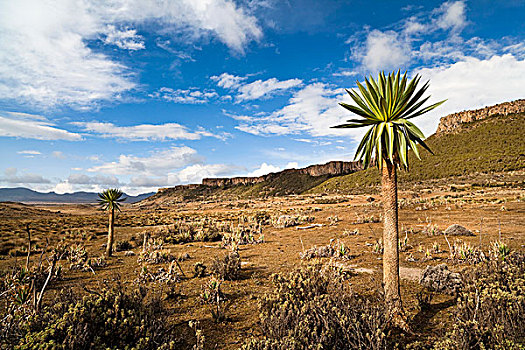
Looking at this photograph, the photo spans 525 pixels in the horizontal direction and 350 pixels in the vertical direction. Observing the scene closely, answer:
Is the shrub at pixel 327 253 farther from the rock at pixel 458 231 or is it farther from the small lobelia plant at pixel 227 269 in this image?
the rock at pixel 458 231

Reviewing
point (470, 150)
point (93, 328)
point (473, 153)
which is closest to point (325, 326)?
point (93, 328)

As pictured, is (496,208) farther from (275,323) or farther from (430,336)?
(275,323)

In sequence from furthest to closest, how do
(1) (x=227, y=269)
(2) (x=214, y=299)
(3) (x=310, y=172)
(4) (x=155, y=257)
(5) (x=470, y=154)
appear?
(3) (x=310, y=172), (5) (x=470, y=154), (4) (x=155, y=257), (1) (x=227, y=269), (2) (x=214, y=299)

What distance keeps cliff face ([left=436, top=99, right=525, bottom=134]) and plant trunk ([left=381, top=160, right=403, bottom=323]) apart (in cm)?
10108

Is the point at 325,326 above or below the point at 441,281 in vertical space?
above

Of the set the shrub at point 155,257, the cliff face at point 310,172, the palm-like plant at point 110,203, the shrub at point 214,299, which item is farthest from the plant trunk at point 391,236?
the cliff face at point 310,172

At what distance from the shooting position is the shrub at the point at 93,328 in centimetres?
346

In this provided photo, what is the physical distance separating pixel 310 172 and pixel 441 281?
141 m

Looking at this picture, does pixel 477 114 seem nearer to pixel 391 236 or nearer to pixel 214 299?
pixel 391 236

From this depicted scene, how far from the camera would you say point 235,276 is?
928 centimetres

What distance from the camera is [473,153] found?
212 feet

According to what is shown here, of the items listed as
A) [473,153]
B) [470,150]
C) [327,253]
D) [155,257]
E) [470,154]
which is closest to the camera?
[327,253]

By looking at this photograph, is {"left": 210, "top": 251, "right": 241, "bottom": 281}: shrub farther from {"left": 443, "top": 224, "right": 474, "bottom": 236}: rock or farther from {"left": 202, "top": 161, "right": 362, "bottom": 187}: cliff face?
{"left": 202, "top": 161, "right": 362, "bottom": 187}: cliff face

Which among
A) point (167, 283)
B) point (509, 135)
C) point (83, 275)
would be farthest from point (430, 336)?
point (509, 135)
